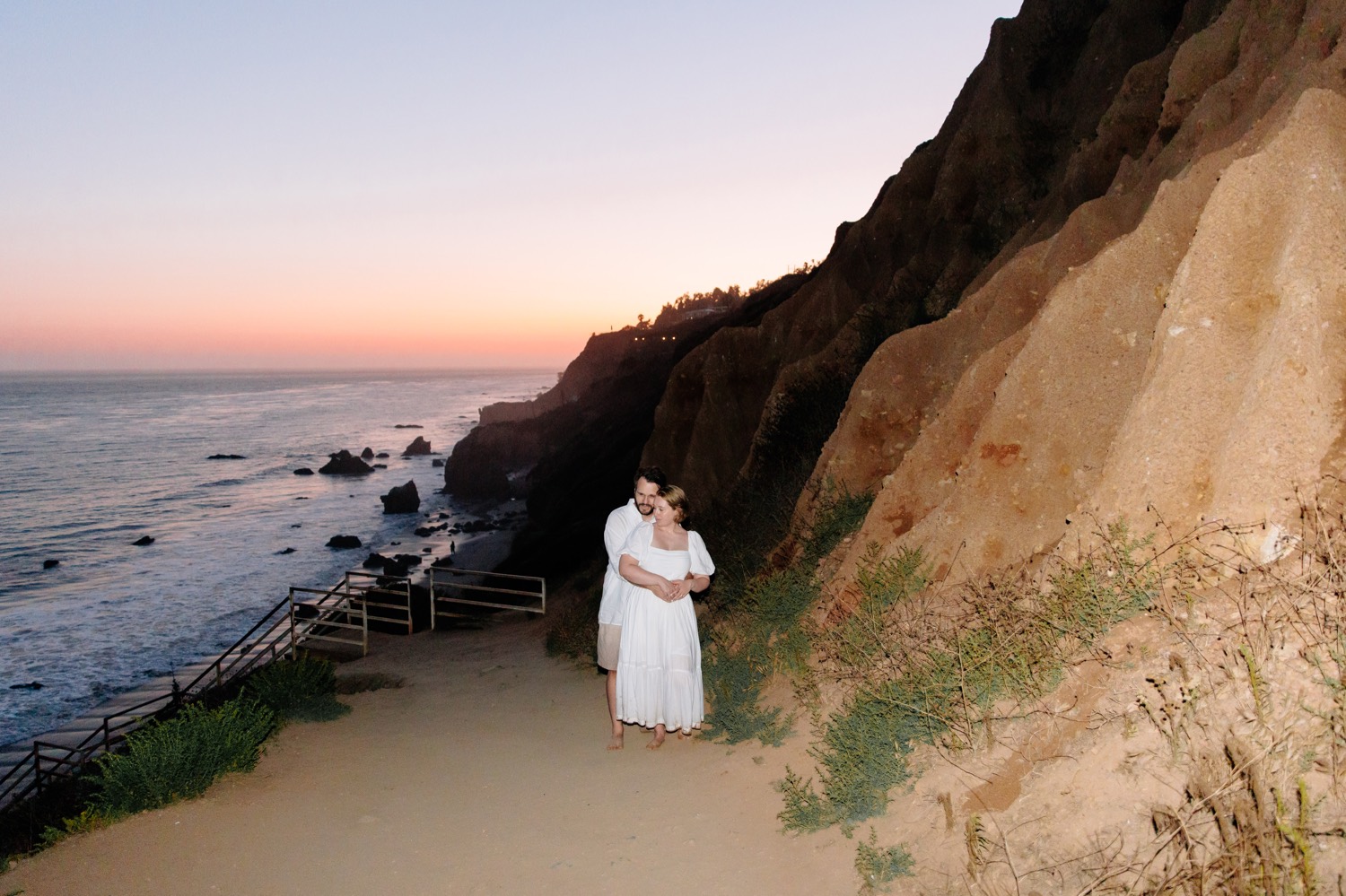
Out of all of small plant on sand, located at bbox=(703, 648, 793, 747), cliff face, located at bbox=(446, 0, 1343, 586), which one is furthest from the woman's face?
cliff face, located at bbox=(446, 0, 1343, 586)

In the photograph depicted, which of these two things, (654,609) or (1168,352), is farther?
(654,609)

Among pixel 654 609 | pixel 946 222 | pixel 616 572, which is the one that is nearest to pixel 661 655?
pixel 654 609

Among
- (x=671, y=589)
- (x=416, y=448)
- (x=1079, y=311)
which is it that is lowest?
(x=416, y=448)

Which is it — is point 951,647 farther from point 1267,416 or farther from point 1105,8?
point 1105,8

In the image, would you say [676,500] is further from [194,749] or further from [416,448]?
[416,448]

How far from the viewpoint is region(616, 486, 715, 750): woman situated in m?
6.25

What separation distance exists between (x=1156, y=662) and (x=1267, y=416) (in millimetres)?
1571

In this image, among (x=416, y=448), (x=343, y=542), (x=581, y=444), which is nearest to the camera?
(x=343, y=542)

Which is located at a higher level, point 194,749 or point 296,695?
point 194,749

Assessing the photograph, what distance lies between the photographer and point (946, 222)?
1762 cm

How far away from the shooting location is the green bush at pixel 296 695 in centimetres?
815

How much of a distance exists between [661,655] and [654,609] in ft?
1.11

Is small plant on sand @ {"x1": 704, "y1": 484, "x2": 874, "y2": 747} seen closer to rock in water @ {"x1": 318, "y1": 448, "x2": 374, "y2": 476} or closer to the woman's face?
the woman's face

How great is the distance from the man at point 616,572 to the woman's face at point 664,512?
0.06m
